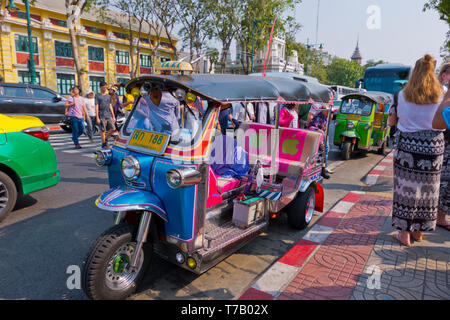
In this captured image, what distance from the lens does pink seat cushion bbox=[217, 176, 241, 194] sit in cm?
361

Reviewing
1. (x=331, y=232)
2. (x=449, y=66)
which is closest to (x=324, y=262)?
(x=331, y=232)

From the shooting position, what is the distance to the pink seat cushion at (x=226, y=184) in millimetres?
3611

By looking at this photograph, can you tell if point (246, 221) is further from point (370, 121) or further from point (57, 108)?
point (57, 108)

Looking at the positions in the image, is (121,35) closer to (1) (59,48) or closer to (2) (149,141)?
(1) (59,48)

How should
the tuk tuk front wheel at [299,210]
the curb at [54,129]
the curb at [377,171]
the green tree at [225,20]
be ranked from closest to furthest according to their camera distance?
the tuk tuk front wheel at [299,210] < the curb at [377,171] < the curb at [54,129] < the green tree at [225,20]

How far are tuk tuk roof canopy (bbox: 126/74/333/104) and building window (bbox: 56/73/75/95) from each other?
31.9 m

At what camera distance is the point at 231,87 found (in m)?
3.26

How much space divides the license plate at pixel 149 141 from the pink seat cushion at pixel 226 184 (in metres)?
0.88

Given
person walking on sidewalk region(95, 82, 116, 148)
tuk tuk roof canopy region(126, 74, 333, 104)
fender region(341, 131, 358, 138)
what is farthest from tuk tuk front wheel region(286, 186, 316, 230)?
person walking on sidewalk region(95, 82, 116, 148)

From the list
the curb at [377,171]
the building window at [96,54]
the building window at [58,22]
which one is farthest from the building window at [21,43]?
the curb at [377,171]

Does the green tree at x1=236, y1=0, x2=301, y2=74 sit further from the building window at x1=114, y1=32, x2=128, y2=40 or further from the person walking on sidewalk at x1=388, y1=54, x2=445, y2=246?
the person walking on sidewalk at x1=388, y1=54, x2=445, y2=246

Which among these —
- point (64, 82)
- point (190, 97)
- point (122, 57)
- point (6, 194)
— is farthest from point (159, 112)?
point (122, 57)

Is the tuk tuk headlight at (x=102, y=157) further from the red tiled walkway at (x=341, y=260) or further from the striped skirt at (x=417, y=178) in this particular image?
the striped skirt at (x=417, y=178)

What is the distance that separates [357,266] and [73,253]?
329 cm
